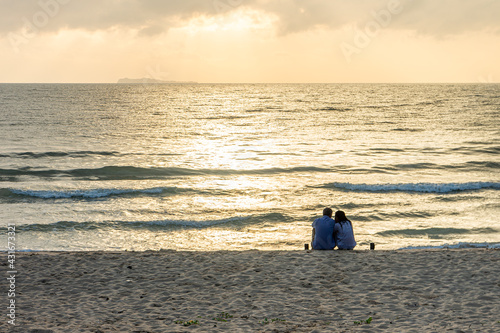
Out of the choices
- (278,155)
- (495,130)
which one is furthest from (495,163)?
(495,130)

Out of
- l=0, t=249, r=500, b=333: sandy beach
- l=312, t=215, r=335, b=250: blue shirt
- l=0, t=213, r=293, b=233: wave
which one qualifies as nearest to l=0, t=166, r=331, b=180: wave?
l=0, t=213, r=293, b=233: wave

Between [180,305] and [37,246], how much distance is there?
346 inches

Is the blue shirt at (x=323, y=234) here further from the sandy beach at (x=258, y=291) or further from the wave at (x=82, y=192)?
the wave at (x=82, y=192)

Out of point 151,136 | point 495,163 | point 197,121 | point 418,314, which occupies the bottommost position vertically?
point 418,314

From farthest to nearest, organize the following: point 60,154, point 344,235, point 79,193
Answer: point 60,154 < point 79,193 < point 344,235

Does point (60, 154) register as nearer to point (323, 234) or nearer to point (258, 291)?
point (323, 234)

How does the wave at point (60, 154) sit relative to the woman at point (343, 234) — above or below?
above

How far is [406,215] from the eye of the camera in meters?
19.9

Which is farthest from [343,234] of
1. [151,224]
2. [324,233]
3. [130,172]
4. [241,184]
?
[130,172]

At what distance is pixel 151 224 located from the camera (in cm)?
1850

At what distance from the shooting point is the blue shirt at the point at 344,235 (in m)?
12.3

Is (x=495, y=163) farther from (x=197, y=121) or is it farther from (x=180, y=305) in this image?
(x=197, y=121)

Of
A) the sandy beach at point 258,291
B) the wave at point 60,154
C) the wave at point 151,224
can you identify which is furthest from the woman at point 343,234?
the wave at point 60,154

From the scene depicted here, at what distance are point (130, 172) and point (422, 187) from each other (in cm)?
1793
